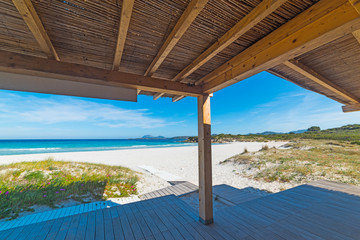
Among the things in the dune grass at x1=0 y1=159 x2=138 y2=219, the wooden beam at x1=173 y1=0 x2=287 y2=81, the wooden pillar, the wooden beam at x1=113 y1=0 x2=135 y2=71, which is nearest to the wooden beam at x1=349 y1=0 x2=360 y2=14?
the wooden beam at x1=173 y1=0 x2=287 y2=81

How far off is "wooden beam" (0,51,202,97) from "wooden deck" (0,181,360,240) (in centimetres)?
198

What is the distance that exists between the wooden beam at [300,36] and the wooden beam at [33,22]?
69.9 inches

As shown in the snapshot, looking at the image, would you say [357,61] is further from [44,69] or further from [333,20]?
[44,69]

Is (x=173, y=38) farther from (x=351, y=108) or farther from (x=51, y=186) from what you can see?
(x=51, y=186)

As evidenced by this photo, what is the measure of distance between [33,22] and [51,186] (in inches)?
188

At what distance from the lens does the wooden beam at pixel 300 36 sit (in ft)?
3.05

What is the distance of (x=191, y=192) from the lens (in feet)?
13.1

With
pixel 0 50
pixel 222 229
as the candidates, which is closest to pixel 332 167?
pixel 222 229

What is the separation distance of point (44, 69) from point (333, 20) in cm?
242

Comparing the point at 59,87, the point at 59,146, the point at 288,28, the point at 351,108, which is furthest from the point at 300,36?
the point at 59,146

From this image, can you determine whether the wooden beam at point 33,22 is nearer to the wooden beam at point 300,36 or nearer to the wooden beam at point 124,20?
the wooden beam at point 124,20

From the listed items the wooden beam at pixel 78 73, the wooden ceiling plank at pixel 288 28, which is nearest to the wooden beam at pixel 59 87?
the wooden beam at pixel 78 73

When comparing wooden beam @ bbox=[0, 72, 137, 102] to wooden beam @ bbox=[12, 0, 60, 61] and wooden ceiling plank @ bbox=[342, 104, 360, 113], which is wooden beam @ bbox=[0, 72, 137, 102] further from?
wooden ceiling plank @ bbox=[342, 104, 360, 113]

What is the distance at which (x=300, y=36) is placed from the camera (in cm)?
115
